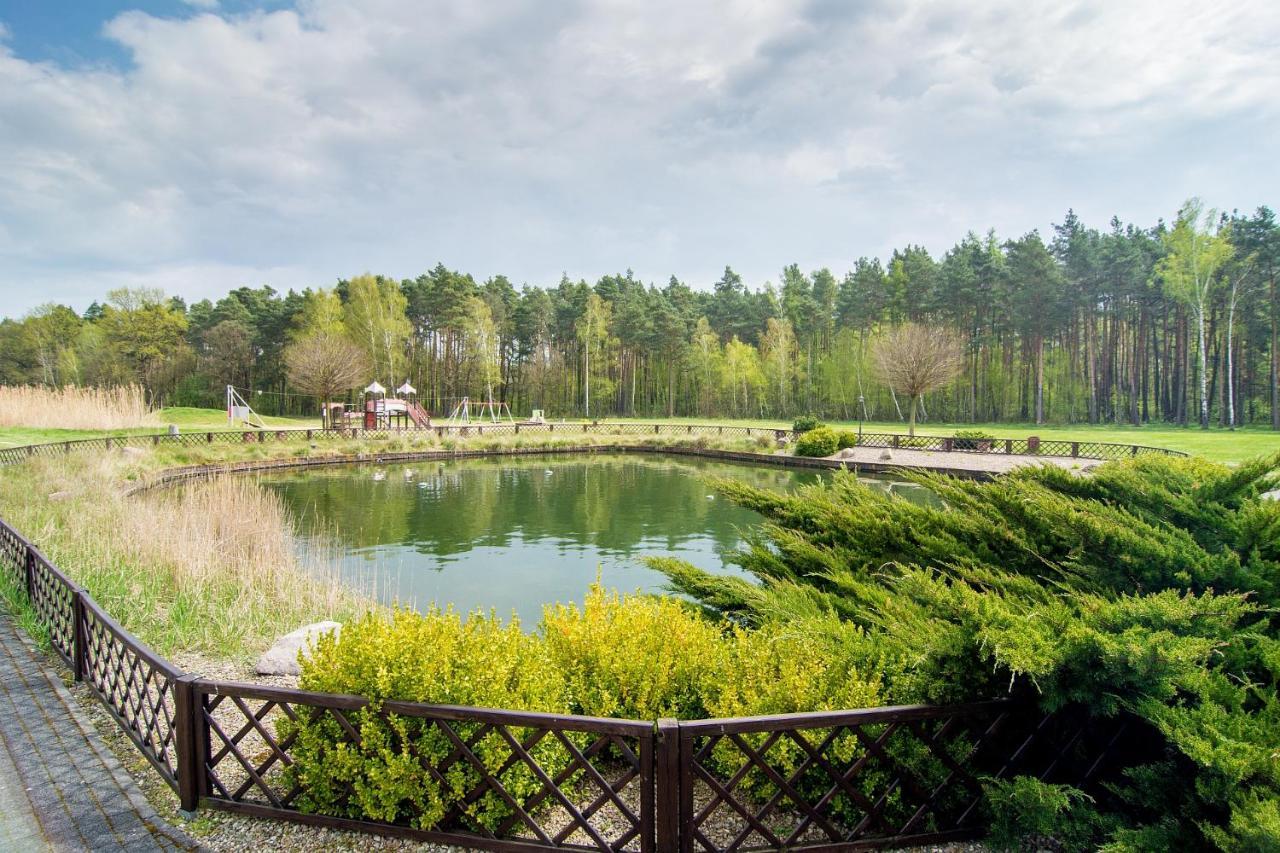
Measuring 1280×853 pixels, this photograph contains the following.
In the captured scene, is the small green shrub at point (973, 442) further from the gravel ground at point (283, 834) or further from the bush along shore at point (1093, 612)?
the gravel ground at point (283, 834)

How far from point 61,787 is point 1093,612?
4.66 metres

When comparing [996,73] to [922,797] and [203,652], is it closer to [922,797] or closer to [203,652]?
[922,797]

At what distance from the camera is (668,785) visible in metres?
2.38

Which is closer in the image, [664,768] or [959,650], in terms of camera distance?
[664,768]

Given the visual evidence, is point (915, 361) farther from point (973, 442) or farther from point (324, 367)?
point (324, 367)

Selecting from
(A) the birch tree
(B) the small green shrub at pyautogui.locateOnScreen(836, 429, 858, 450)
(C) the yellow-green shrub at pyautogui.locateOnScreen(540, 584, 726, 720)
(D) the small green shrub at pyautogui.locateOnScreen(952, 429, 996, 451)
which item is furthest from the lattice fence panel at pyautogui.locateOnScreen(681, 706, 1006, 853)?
(A) the birch tree

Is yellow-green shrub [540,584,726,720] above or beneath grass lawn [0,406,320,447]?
beneath

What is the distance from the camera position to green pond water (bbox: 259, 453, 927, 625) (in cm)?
997

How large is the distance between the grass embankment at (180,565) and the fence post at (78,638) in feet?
2.72

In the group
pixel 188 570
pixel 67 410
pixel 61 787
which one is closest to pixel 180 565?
pixel 188 570

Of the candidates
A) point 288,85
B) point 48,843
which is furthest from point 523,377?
point 48,843

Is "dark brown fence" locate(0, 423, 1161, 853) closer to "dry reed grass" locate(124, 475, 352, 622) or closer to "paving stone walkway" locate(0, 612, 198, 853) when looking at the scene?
"paving stone walkway" locate(0, 612, 198, 853)

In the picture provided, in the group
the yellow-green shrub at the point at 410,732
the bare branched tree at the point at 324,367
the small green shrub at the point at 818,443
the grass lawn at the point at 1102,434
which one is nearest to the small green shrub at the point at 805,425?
the small green shrub at the point at 818,443

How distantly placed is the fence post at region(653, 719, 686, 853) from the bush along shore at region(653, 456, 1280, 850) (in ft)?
3.26
